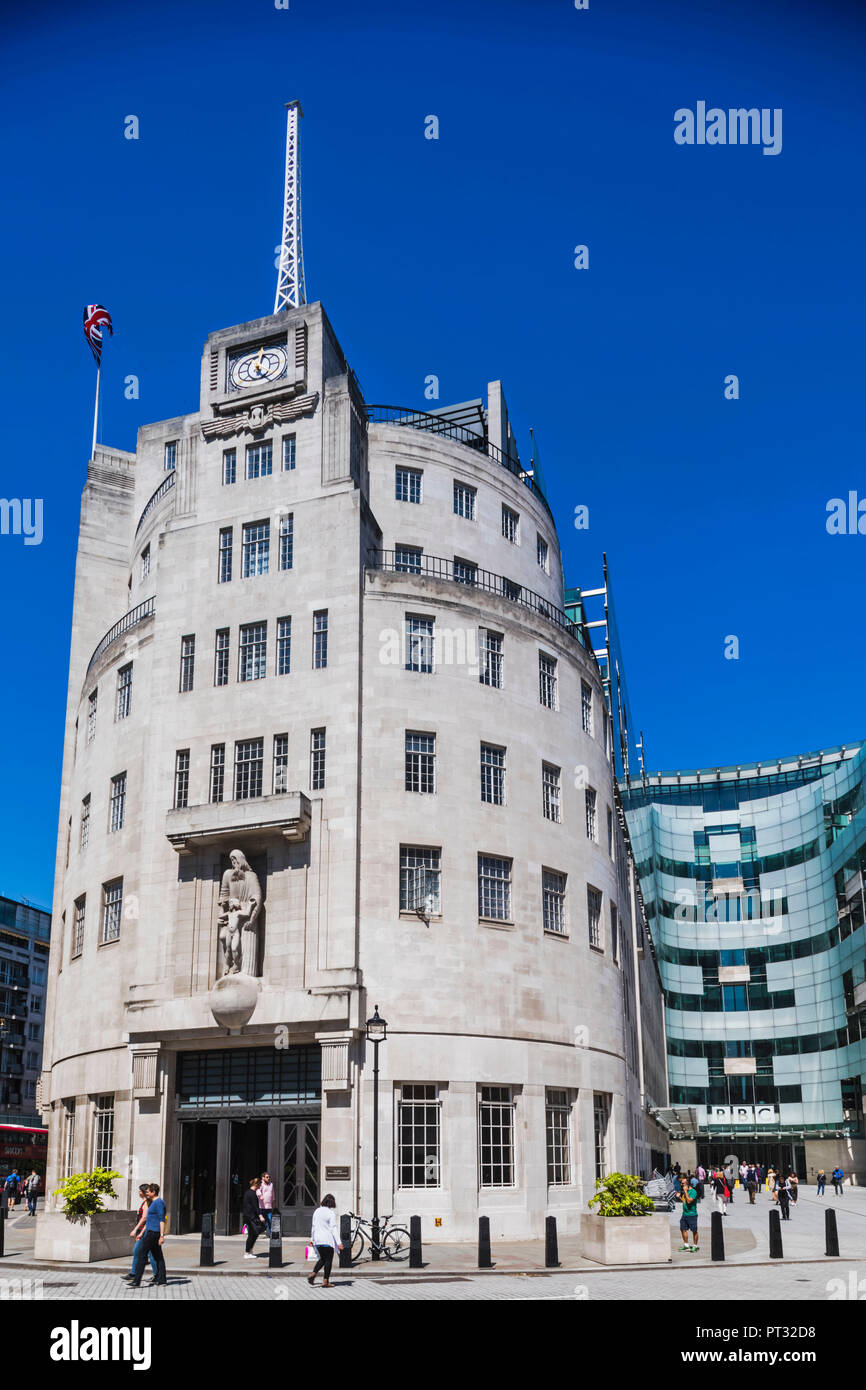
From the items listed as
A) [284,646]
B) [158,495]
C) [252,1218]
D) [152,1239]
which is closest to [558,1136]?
[252,1218]

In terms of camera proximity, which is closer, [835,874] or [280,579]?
[280,579]

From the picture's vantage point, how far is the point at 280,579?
38406 mm

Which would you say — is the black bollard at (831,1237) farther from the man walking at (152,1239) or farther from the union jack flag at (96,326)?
the union jack flag at (96,326)

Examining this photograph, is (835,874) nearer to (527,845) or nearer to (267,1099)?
(527,845)

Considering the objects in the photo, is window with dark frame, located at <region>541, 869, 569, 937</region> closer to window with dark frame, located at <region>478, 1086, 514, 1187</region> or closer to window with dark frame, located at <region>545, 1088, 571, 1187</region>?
window with dark frame, located at <region>545, 1088, 571, 1187</region>

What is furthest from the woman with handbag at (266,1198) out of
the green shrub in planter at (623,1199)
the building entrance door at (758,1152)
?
the building entrance door at (758,1152)

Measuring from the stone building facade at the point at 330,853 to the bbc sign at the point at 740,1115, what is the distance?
63.8 meters

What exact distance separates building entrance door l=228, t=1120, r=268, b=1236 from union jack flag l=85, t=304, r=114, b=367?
33.5 m

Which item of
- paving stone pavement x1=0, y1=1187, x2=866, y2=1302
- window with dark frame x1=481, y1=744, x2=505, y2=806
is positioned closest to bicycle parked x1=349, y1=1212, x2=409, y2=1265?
paving stone pavement x1=0, y1=1187, x2=866, y2=1302

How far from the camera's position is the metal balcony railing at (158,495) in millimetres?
46719

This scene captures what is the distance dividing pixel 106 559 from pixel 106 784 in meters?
14.0

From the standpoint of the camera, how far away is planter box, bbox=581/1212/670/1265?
26062 mm
